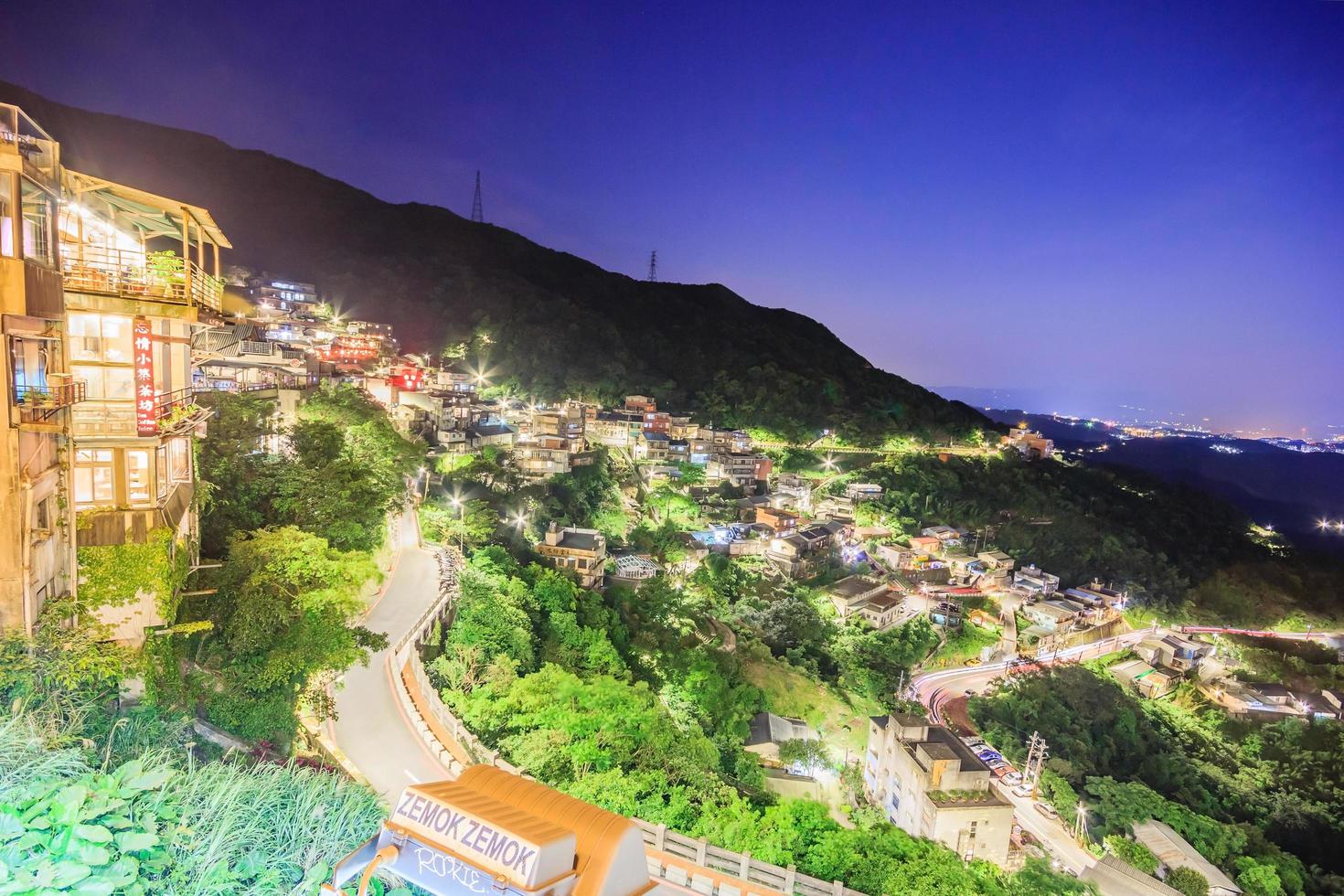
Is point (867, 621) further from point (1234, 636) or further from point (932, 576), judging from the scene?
point (1234, 636)

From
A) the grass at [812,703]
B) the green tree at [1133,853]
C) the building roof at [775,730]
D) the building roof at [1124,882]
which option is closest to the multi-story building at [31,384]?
the building roof at [775,730]

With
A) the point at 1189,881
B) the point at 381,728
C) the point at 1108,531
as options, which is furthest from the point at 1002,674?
the point at 381,728

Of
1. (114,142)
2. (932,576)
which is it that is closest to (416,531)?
(932,576)

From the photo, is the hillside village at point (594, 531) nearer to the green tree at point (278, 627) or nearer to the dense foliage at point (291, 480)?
the green tree at point (278, 627)

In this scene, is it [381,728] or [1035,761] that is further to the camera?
[1035,761]

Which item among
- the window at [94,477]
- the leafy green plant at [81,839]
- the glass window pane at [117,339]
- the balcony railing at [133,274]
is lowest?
the leafy green plant at [81,839]

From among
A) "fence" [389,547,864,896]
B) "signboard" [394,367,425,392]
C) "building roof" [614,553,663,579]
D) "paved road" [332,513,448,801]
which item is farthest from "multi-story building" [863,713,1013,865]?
"signboard" [394,367,425,392]

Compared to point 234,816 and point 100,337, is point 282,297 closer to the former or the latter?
point 100,337
